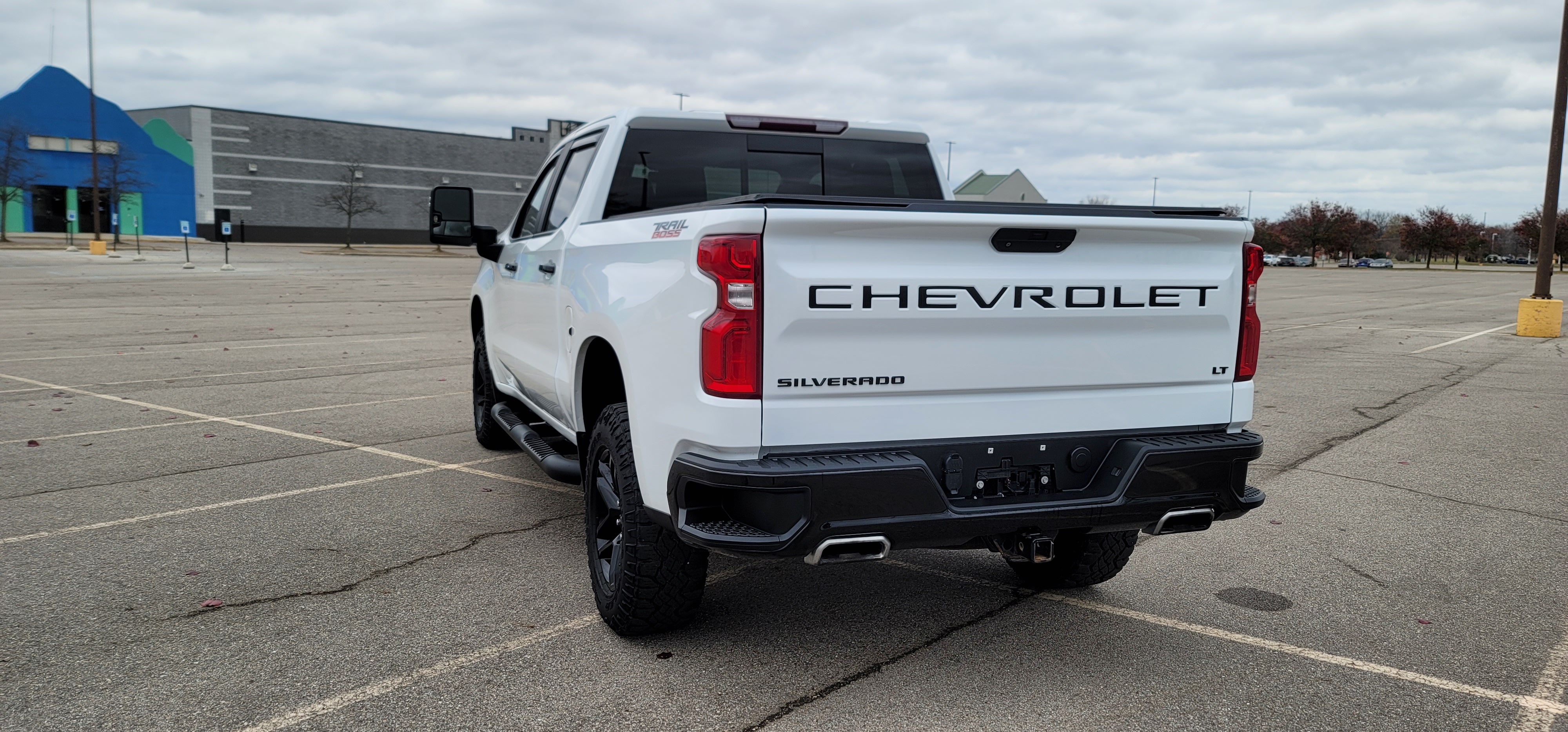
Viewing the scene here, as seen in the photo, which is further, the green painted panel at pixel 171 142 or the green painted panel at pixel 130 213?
the green painted panel at pixel 171 142

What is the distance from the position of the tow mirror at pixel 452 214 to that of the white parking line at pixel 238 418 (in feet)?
10.7

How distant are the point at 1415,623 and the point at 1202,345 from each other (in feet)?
5.18

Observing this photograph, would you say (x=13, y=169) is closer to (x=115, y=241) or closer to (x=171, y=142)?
(x=115, y=241)

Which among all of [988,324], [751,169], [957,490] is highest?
[751,169]

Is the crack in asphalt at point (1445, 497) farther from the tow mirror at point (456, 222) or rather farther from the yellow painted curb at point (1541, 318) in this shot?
the yellow painted curb at point (1541, 318)

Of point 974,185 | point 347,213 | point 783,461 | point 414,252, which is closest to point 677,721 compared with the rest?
point 783,461

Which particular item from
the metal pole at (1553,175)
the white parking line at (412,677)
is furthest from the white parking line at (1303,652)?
the metal pole at (1553,175)

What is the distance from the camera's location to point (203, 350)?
513 inches

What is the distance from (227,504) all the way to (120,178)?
65430mm

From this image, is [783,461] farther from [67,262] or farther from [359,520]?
[67,262]

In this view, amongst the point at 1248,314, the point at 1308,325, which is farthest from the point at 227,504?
the point at 1308,325

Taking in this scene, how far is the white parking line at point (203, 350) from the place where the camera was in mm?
11891

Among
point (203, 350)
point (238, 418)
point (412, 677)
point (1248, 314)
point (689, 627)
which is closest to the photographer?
point (412, 677)

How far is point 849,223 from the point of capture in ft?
10.6
